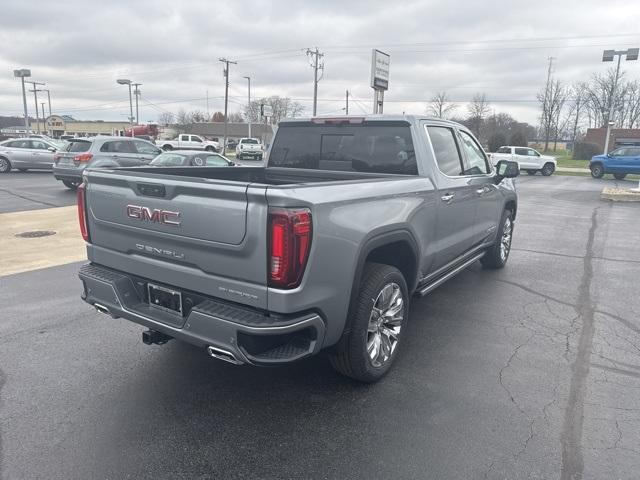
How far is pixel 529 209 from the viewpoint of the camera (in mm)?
13820

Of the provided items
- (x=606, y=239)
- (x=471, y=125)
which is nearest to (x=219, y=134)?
(x=471, y=125)

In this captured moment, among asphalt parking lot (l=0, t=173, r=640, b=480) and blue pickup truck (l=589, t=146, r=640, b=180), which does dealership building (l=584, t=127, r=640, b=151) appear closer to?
blue pickup truck (l=589, t=146, r=640, b=180)

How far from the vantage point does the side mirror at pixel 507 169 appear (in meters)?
5.75

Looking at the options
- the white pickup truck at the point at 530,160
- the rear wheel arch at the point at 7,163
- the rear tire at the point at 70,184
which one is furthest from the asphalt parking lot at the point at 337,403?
the white pickup truck at the point at 530,160

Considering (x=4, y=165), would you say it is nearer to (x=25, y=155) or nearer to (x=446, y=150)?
(x=25, y=155)

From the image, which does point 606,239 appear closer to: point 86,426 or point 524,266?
point 524,266

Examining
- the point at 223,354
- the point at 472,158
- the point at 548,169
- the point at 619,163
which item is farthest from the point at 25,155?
the point at 619,163

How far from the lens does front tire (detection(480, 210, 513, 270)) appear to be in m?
6.52

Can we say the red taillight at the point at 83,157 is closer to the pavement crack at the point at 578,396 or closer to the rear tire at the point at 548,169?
the pavement crack at the point at 578,396

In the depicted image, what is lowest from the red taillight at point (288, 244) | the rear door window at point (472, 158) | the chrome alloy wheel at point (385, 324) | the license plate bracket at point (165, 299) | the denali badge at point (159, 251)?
the chrome alloy wheel at point (385, 324)

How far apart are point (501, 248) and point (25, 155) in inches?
849

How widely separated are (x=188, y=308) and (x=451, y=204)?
2.59m

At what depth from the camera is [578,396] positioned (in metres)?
3.44

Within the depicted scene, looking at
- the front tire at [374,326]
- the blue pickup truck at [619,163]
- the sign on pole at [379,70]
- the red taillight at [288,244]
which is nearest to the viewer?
the red taillight at [288,244]
